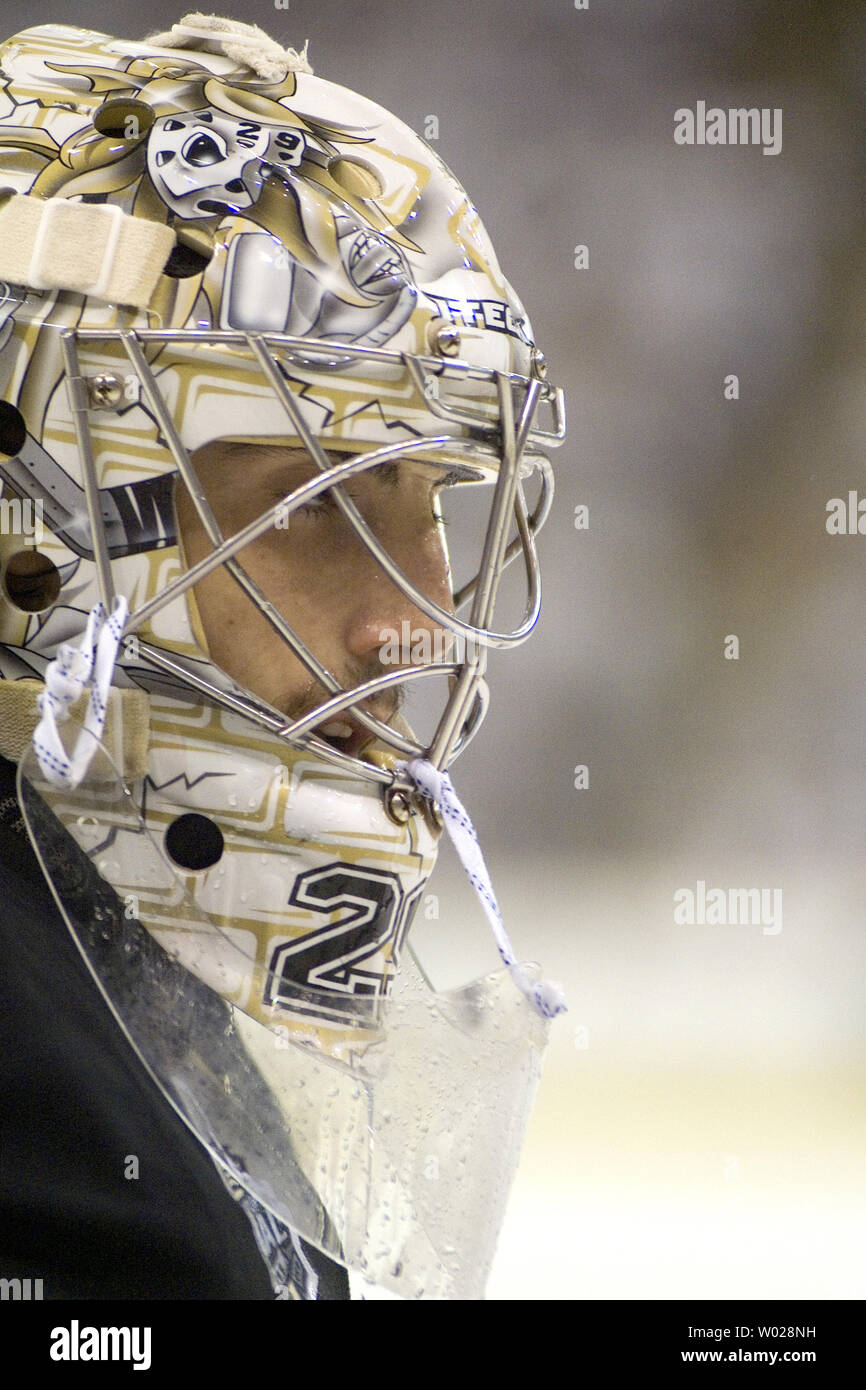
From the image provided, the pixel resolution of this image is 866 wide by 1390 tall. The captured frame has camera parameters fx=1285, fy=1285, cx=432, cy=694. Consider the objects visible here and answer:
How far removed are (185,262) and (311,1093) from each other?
55 cm

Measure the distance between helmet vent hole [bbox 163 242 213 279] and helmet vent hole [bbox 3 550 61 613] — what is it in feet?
0.66

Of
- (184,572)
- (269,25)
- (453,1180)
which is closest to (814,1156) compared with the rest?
(453,1180)

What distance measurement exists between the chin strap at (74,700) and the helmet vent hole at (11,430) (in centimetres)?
14

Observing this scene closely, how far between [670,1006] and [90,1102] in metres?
1.58

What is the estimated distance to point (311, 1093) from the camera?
0.87m

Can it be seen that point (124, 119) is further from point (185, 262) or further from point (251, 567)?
point (251, 567)

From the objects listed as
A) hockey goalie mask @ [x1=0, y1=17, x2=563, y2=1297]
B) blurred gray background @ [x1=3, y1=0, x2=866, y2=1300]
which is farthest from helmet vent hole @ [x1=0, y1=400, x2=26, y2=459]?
blurred gray background @ [x1=3, y1=0, x2=866, y2=1300]

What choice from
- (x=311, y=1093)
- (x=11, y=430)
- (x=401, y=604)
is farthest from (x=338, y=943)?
(x=11, y=430)

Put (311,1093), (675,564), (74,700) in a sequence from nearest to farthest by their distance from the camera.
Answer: (74,700)
(311,1093)
(675,564)

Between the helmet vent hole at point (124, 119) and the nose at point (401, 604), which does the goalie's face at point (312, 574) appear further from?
the helmet vent hole at point (124, 119)

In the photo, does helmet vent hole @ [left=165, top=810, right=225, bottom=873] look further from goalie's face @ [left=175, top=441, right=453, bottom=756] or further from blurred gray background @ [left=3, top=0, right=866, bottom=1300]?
blurred gray background @ [left=3, top=0, right=866, bottom=1300]

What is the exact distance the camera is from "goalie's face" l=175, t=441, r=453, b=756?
857mm

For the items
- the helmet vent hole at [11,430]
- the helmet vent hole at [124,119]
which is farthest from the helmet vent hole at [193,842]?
the helmet vent hole at [124,119]

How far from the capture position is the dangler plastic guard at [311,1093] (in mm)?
773
